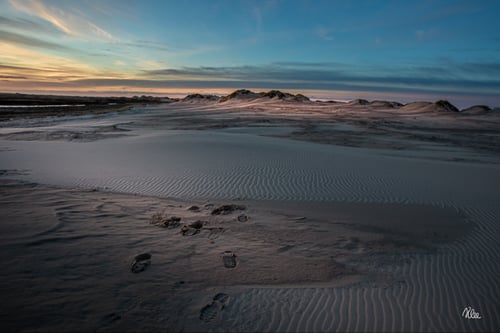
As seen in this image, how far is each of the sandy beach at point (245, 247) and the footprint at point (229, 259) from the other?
0.03 metres

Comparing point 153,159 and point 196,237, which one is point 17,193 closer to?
point 196,237

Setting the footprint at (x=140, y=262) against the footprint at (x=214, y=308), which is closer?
the footprint at (x=214, y=308)

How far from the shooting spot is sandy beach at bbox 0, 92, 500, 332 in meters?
3.48

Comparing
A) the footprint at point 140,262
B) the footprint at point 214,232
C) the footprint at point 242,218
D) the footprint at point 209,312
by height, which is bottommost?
the footprint at point 209,312

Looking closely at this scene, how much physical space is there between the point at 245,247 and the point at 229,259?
0.45 metres

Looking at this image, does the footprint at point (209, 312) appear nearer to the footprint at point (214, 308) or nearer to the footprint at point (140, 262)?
the footprint at point (214, 308)

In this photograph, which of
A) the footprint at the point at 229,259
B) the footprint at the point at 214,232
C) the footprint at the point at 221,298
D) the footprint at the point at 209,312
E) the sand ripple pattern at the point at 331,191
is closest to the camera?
the footprint at the point at 209,312

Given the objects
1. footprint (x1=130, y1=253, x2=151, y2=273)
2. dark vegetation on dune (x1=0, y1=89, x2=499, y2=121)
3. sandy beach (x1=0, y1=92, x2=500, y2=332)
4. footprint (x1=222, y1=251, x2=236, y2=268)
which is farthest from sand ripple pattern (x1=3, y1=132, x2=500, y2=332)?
dark vegetation on dune (x1=0, y1=89, x2=499, y2=121)

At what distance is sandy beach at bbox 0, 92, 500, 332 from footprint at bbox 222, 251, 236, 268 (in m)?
0.03

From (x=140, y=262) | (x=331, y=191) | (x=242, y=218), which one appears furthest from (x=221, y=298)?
(x=331, y=191)

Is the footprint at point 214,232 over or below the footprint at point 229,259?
over

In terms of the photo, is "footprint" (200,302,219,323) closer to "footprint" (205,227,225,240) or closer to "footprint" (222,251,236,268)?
"footprint" (222,251,236,268)

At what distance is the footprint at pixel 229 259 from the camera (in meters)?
4.45

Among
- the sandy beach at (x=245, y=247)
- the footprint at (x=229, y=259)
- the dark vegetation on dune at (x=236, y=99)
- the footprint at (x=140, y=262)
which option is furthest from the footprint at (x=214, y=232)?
the dark vegetation on dune at (x=236, y=99)
